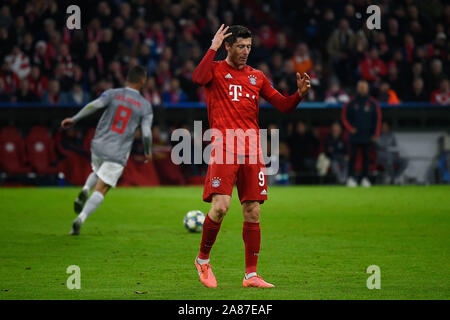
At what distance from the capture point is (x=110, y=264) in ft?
27.1

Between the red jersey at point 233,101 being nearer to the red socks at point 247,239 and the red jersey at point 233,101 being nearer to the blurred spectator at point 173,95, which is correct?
the red socks at point 247,239

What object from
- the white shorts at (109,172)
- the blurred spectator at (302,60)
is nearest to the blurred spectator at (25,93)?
the blurred spectator at (302,60)

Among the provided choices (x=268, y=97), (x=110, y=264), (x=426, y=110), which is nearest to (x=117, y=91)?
(x=110, y=264)

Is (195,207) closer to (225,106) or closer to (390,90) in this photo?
(225,106)

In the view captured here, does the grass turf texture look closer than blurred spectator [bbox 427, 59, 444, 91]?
Yes

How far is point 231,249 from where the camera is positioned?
9.55 m

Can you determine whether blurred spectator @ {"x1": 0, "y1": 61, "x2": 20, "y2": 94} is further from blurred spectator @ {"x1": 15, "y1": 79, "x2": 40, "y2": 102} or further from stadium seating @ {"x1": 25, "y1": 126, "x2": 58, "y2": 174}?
stadium seating @ {"x1": 25, "y1": 126, "x2": 58, "y2": 174}

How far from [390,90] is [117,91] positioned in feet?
46.7

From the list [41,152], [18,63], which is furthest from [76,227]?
[18,63]

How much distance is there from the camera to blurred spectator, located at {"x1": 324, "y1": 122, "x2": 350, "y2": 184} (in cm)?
2300

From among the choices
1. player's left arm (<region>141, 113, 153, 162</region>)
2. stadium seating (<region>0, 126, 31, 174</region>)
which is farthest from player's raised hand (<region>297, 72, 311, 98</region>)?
stadium seating (<region>0, 126, 31, 174</region>)

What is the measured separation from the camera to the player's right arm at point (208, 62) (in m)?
6.88

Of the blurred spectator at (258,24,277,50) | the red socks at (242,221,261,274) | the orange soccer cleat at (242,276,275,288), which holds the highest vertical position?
the blurred spectator at (258,24,277,50)

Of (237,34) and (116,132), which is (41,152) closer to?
(116,132)
